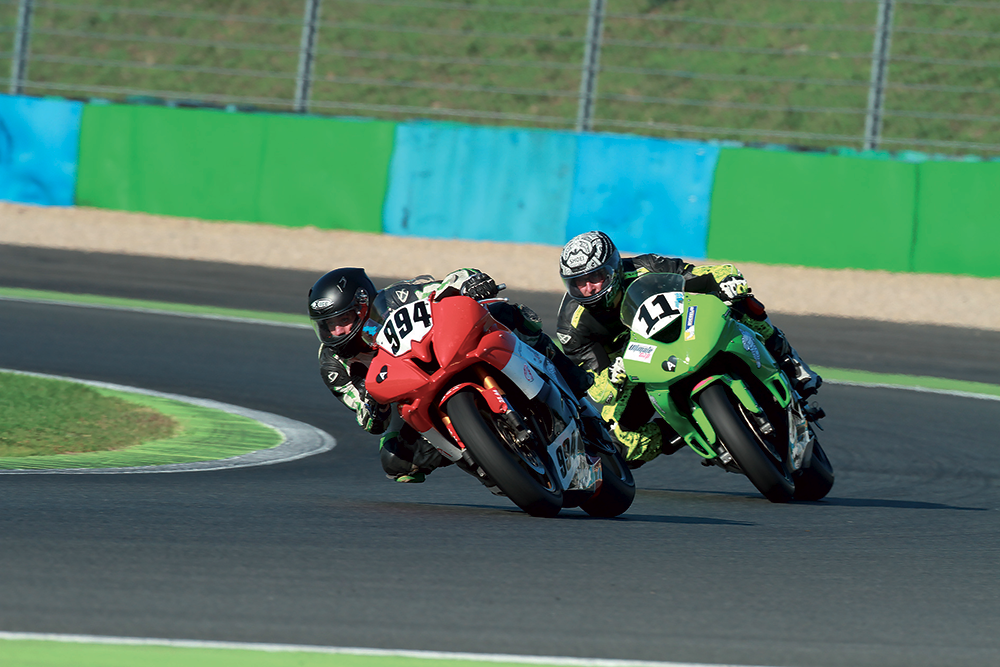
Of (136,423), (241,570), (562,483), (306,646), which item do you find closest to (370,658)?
(306,646)

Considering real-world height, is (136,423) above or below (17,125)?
below

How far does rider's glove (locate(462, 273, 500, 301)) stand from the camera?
244 inches

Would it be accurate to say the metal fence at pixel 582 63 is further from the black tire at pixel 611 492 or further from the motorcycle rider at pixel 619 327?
the black tire at pixel 611 492

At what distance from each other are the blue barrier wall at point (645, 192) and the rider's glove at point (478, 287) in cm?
916

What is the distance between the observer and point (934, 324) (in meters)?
13.8

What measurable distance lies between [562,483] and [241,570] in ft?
5.36

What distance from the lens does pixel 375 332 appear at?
6383mm

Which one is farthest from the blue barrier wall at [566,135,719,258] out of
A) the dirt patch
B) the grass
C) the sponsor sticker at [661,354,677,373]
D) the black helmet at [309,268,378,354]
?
the black helmet at [309,268,378,354]

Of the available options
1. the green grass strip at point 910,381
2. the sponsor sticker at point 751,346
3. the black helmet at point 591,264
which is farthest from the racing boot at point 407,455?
the green grass strip at point 910,381

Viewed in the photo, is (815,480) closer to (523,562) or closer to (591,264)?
(591,264)

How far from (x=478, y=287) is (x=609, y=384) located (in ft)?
4.03

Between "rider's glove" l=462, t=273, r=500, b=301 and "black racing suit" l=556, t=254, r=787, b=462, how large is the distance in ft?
3.72

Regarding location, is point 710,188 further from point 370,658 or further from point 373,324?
point 370,658

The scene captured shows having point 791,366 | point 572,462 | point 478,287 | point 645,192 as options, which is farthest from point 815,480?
point 645,192
